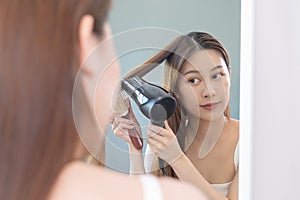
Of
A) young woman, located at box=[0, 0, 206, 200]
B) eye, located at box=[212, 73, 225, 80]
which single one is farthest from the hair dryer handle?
eye, located at box=[212, 73, 225, 80]

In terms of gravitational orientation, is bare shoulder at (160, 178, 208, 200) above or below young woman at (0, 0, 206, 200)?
below

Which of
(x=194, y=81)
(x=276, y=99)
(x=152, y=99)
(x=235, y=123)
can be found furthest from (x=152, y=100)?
(x=276, y=99)

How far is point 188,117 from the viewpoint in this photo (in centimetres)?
99

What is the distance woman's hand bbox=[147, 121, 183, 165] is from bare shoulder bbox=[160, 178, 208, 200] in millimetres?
48

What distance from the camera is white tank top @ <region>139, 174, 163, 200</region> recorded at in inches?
33.6

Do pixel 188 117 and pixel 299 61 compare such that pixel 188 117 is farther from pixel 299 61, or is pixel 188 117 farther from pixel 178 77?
pixel 299 61

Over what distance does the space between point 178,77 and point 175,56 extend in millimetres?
48

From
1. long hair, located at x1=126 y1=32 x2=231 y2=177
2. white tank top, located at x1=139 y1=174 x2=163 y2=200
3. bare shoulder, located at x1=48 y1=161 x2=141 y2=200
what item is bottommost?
white tank top, located at x1=139 y1=174 x2=163 y2=200

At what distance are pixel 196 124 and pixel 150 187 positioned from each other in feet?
0.65

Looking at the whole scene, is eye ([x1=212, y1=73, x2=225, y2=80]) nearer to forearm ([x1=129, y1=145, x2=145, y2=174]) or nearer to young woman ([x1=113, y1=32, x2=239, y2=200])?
young woman ([x1=113, y1=32, x2=239, y2=200])

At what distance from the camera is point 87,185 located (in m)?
0.87

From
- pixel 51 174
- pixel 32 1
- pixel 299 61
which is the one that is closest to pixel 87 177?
pixel 51 174

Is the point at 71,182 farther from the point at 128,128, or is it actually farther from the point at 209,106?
the point at 209,106

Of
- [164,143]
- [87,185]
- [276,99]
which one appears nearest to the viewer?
[87,185]
